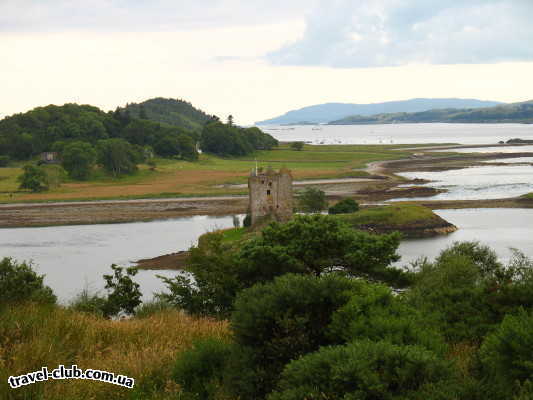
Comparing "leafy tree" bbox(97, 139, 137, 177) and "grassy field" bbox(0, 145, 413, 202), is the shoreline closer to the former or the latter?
"grassy field" bbox(0, 145, 413, 202)

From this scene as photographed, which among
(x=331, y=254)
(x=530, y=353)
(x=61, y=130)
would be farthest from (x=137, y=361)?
(x=61, y=130)

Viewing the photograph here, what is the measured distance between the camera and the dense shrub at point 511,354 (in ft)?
27.6

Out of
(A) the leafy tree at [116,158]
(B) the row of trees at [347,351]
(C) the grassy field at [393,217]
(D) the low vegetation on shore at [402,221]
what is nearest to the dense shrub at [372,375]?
(B) the row of trees at [347,351]

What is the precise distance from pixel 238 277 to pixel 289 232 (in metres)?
2.36

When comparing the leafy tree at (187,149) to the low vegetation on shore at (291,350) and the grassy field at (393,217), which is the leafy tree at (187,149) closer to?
the grassy field at (393,217)

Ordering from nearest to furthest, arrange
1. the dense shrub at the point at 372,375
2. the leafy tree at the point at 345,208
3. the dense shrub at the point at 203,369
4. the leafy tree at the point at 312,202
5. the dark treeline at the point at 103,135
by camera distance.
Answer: the dense shrub at the point at 372,375, the dense shrub at the point at 203,369, the leafy tree at the point at 345,208, the leafy tree at the point at 312,202, the dark treeline at the point at 103,135

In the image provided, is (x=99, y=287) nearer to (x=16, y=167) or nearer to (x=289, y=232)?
(x=289, y=232)

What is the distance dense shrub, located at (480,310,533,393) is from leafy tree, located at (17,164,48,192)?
9722cm

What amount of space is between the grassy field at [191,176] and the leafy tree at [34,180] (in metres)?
1.24

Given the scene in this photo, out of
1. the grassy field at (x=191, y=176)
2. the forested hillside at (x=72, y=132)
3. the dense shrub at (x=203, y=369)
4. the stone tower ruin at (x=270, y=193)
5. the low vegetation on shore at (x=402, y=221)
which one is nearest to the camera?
the dense shrub at (x=203, y=369)

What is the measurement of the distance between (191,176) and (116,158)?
1277 cm

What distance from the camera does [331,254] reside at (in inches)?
903

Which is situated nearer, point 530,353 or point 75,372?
point 530,353

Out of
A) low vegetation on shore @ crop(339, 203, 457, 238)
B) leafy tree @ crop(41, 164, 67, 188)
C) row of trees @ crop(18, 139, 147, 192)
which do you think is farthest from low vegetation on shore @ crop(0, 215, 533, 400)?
row of trees @ crop(18, 139, 147, 192)
